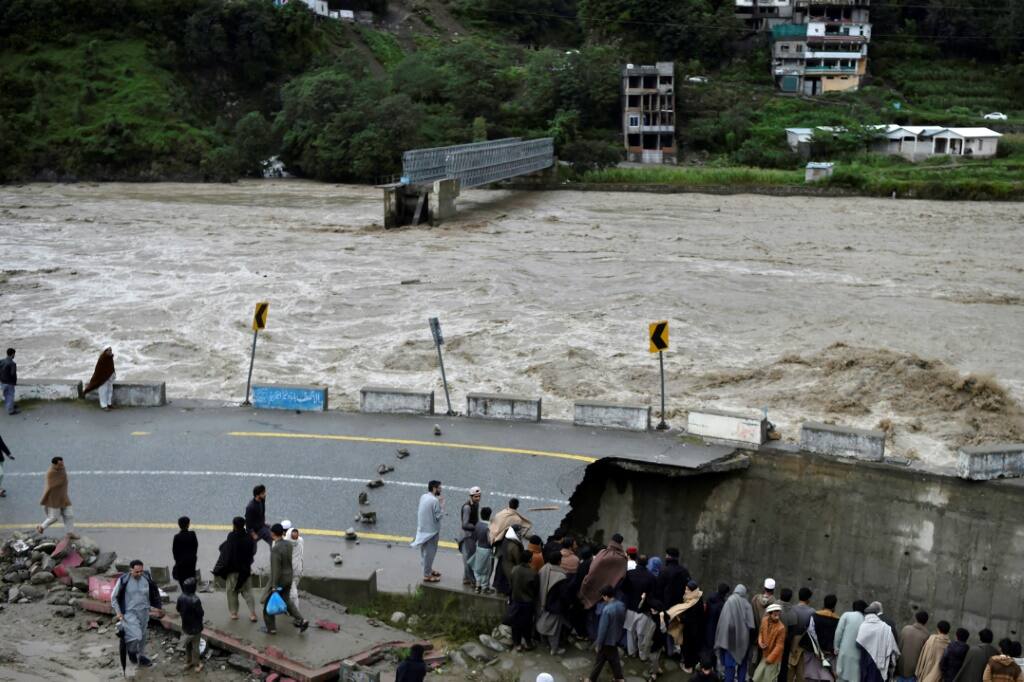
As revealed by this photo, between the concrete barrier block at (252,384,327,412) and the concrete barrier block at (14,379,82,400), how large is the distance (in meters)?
3.46

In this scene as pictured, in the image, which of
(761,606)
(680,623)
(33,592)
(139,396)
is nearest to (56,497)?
(33,592)

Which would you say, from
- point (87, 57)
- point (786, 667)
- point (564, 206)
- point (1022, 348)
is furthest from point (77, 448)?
point (87, 57)

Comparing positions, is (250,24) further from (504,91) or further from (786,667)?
(786,667)

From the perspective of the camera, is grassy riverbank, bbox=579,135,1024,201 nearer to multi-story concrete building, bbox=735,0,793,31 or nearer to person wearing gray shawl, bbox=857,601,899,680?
multi-story concrete building, bbox=735,0,793,31

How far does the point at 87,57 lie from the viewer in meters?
77.3

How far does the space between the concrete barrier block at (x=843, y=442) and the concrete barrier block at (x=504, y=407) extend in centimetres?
465

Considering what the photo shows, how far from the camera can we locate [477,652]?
12312 mm

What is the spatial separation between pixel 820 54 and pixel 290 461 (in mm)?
82737

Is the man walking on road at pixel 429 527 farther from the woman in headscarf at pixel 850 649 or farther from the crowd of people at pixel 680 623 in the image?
the woman in headscarf at pixel 850 649

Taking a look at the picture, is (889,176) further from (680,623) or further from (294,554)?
(294,554)

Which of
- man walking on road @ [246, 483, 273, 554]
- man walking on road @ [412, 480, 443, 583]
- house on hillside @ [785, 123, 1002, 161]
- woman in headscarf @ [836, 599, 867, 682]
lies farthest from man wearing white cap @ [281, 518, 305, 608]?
house on hillside @ [785, 123, 1002, 161]

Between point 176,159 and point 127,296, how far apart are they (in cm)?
3724

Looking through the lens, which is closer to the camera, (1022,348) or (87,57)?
(1022,348)

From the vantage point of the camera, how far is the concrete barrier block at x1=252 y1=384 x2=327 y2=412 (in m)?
20.3
